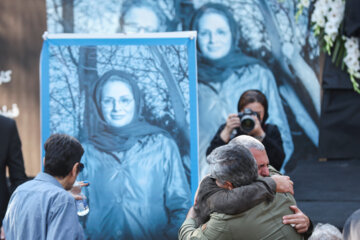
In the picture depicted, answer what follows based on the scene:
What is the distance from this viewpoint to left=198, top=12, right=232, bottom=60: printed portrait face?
519 centimetres

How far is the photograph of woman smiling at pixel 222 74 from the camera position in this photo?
203 inches

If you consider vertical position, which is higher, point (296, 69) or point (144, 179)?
point (296, 69)

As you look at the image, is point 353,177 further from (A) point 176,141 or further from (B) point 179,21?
(B) point 179,21

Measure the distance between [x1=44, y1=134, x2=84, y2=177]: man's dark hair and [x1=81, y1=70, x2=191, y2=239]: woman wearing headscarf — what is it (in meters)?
1.23

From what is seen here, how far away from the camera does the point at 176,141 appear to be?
3834mm

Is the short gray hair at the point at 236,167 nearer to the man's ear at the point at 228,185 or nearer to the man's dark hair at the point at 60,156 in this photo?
the man's ear at the point at 228,185

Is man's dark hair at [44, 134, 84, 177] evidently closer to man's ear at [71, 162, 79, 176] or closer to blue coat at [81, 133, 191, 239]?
man's ear at [71, 162, 79, 176]

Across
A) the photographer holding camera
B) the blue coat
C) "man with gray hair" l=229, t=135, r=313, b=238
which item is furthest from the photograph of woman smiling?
"man with gray hair" l=229, t=135, r=313, b=238

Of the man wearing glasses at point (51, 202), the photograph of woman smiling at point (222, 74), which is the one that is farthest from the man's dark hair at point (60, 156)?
the photograph of woman smiling at point (222, 74)

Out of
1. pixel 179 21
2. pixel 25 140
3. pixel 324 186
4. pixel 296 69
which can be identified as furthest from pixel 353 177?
pixel 25 140

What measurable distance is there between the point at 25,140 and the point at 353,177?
3139 millimetres

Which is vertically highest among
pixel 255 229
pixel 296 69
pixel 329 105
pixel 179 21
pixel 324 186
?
pixel 179 21

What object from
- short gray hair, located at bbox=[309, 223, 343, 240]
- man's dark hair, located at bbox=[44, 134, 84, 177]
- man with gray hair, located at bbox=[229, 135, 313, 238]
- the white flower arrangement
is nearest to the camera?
man with gray hair, located at bbox=[229, 135, 313, 238]

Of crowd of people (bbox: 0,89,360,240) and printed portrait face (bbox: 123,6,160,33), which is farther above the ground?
printed portrait face (bbox: 123,6,160,33)
